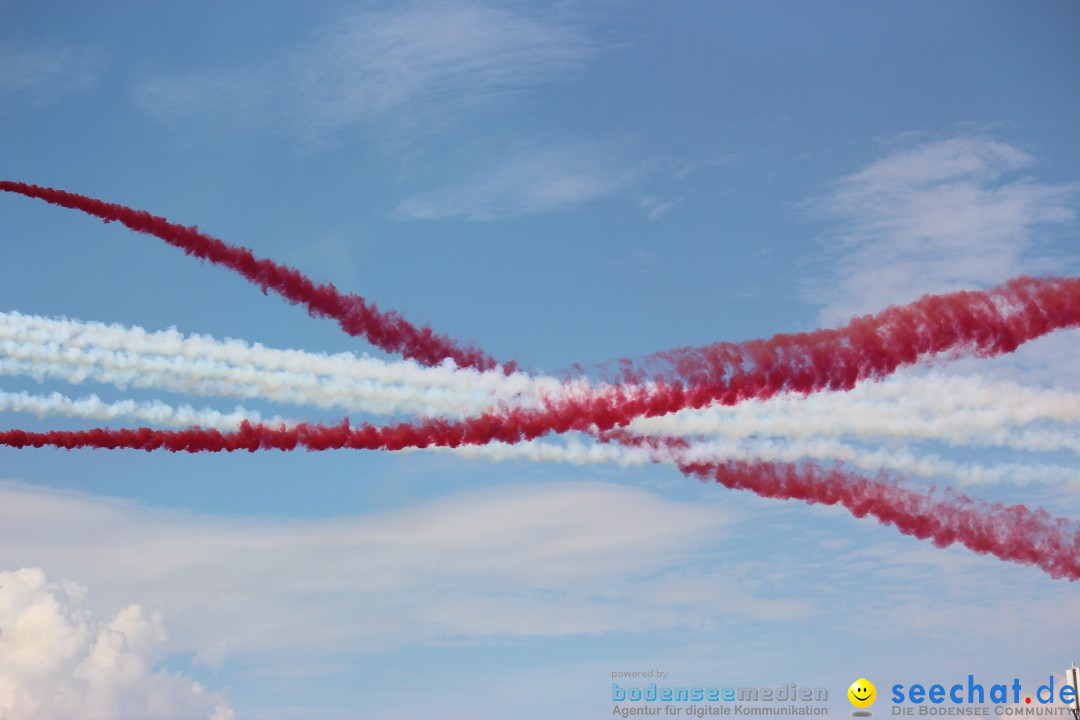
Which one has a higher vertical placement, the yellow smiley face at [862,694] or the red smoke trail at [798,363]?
the red smoke trail at [798,363]

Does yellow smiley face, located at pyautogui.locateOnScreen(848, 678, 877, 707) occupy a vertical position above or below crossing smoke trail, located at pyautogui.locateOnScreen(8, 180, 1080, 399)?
below

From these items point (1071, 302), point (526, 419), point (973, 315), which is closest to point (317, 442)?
point (526, 419)

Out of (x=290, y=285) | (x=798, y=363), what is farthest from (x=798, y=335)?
(x=290, y=285)

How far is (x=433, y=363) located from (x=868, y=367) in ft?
61.5

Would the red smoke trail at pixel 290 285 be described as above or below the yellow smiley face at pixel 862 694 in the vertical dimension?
above

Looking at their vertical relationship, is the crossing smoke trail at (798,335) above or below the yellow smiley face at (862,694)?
above

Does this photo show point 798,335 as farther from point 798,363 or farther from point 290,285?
point 290,285

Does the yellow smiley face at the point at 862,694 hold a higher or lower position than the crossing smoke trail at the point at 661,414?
lower

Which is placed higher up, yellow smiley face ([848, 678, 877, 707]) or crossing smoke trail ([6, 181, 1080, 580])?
crossing smoke trail ([6, 181, 1080, 580])

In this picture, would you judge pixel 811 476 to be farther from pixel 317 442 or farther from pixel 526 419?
pixel 317 442

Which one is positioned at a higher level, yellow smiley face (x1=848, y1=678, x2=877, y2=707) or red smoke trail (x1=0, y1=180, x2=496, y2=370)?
red smoke trail (x1=0, y1=180, x2=496, y2=370)

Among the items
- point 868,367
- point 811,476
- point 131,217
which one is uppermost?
point 131,217

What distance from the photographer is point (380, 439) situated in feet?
189

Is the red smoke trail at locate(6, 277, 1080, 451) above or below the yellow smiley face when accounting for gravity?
above
